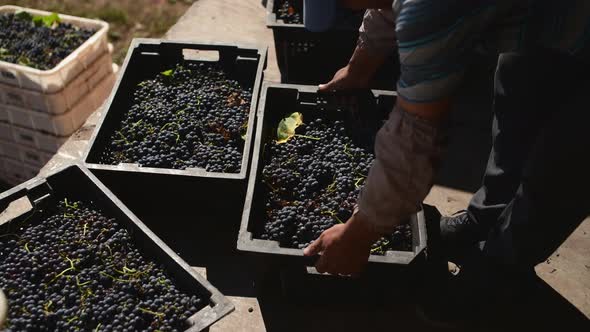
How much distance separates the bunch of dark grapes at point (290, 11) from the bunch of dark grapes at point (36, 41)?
1.23 m

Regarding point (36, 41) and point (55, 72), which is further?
point (36, 41)

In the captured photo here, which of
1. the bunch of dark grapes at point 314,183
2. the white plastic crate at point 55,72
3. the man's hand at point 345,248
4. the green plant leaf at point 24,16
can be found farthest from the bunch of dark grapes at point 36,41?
the man's hand at point 345,248

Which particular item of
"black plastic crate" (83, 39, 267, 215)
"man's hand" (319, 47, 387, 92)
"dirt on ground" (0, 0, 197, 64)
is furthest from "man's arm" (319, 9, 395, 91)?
"dirt on ground" (0, 0, 197, 64)

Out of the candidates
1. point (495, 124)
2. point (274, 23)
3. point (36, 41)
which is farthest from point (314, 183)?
point (36, 41)

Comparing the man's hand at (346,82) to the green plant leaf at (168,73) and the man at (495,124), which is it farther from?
the green plant leaf at (168,73)

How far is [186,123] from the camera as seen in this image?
2.43 meters

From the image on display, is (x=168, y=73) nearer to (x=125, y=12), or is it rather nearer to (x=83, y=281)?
(x=83, y=281)

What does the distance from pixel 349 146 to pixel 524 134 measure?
68cm

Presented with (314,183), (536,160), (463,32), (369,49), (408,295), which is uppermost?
(463,32)

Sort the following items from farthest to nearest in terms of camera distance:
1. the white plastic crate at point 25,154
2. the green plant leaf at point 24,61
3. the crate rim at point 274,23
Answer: the white plastic crate at point 25,154, the green plant leaf at point 24,61, the crate rim at point 274,23

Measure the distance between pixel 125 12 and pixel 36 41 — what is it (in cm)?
149

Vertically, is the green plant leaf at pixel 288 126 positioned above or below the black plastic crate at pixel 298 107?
below

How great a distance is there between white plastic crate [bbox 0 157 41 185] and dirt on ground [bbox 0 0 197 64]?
1242 mm

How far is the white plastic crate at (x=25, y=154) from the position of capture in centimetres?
349
